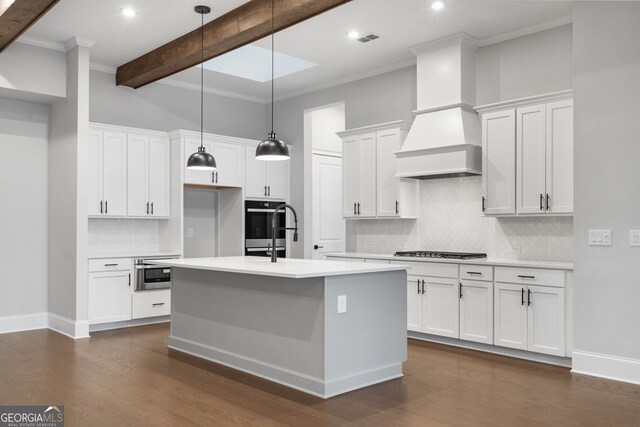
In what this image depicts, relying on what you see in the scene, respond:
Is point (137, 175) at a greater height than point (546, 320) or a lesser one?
greater

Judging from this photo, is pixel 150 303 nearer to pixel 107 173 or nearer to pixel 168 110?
pixel 107 173

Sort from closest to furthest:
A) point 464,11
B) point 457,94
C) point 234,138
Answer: point 464,11, point 457,94, point 234,138

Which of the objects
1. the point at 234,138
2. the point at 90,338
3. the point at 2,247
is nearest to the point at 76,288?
the point at 90,338

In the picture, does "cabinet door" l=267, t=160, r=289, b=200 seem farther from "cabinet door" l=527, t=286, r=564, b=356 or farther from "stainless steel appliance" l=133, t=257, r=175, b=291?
"cabinet door" l=527, t=286, r=564, b=356

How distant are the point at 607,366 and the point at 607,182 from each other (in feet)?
4.76

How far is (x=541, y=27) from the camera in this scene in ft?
17.5

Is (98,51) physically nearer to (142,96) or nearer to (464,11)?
(142,96)

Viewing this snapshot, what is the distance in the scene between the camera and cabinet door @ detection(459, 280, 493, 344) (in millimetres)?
5113

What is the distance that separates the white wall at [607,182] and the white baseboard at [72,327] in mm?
4865

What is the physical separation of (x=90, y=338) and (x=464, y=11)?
506 cm

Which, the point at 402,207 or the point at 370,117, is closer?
the point at 402,207

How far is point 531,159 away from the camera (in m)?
5.09

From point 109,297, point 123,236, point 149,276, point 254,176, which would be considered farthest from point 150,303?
point 254,176

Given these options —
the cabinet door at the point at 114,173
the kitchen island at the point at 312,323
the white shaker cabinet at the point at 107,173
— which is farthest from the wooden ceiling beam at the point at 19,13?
the kitchen island at the point at 312,323
